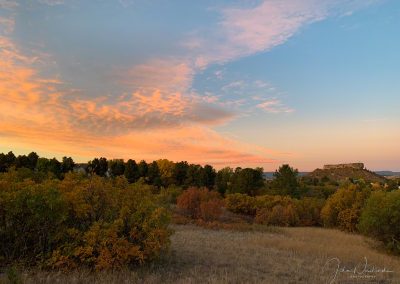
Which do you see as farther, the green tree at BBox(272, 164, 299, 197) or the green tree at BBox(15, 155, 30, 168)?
the green tree at BBox(15, 155, 30, 168)

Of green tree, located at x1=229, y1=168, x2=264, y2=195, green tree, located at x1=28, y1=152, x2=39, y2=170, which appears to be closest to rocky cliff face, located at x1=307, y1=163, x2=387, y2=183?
green tree, located at x1=229, y1=168, x2=264, y2=195

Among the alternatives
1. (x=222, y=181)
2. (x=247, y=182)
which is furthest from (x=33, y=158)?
(x=247, y=182)

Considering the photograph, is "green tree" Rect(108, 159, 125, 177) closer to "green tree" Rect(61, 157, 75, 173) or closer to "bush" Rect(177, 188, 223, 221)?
"green tree" Rect(61, 157, 75, 173)

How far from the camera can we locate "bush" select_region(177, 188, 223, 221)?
27469mm

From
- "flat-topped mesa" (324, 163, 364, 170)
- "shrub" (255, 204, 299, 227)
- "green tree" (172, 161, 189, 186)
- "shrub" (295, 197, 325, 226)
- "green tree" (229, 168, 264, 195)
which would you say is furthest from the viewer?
"flat-topped mesa" (324, 163, 364, 170)

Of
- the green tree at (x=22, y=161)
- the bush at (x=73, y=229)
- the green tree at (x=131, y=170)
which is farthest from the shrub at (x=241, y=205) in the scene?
the green tree at (x=22, y=161)

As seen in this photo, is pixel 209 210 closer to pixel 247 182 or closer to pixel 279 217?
pixel 279 217

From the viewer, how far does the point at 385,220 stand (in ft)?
59.3

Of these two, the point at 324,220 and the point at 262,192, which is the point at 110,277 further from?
the point at 262,192

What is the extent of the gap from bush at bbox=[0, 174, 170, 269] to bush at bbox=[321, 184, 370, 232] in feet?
72.2

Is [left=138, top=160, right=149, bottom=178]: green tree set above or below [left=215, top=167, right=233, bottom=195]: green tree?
above

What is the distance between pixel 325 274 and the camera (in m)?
10.3
